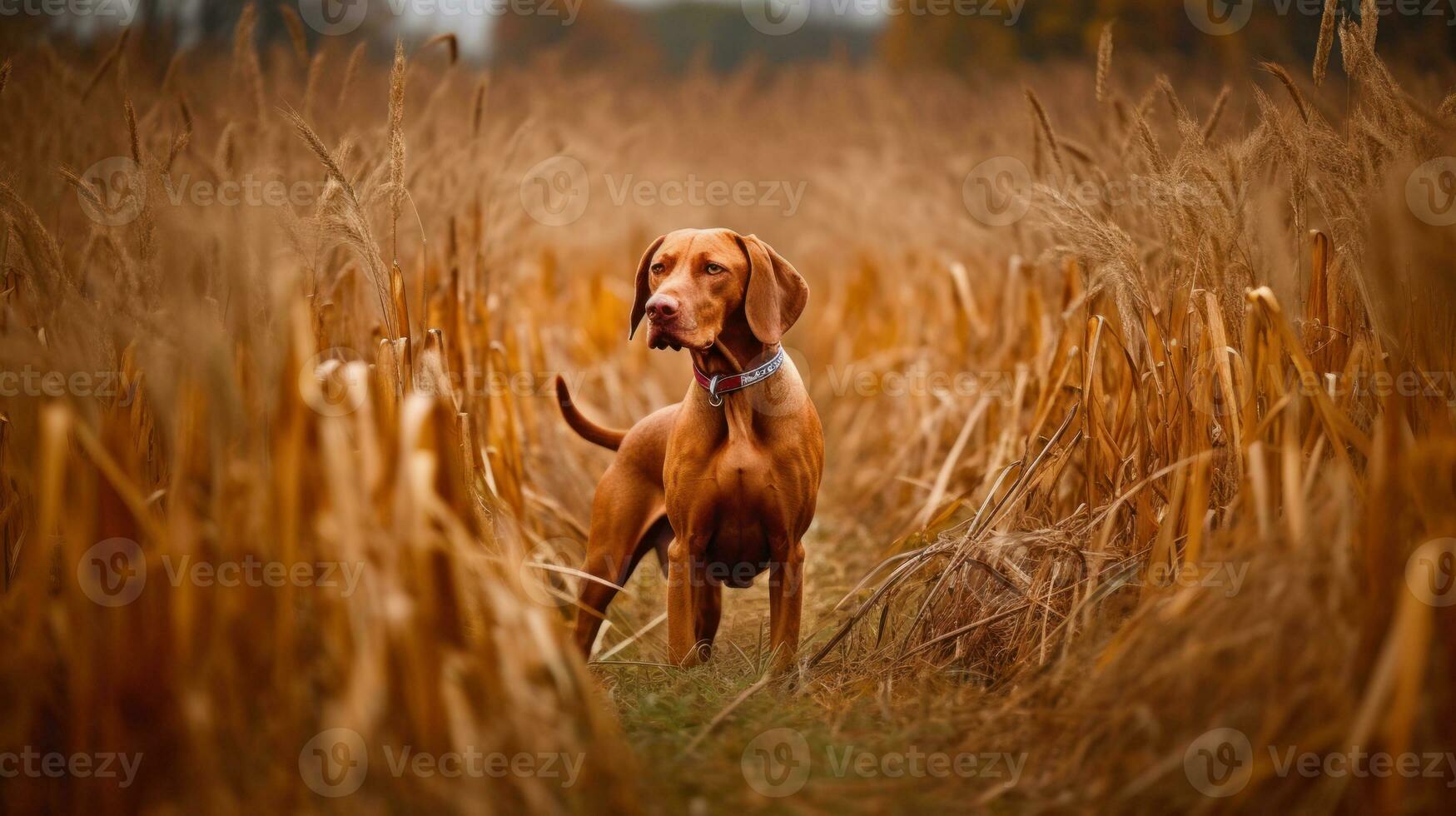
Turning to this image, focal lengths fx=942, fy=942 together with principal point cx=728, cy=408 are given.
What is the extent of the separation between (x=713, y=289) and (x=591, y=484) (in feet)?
7.32

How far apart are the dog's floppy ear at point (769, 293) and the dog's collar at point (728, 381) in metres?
0.12

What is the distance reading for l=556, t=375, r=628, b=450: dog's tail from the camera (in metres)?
3.37

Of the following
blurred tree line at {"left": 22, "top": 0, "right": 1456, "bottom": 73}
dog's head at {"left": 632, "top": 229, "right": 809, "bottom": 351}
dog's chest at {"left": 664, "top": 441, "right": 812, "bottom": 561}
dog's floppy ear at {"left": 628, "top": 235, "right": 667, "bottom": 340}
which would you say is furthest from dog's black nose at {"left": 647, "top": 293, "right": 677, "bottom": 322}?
blurred tree line at {"left": 22, "top": 0, "right": 1456, "bottom": 73}

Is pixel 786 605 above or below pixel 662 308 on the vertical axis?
below

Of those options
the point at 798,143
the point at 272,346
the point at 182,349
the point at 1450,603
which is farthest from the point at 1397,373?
the point at 798,143

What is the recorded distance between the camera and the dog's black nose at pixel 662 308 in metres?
2.72

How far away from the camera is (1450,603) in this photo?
1.93 m

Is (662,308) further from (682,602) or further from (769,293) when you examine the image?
(682,602)

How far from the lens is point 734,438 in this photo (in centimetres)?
301

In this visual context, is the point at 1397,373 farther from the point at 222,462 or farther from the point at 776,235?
the point at 776,235

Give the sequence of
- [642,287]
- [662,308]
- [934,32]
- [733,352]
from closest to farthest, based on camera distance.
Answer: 1. [662,308]
2. [733,352]
3. [642,287]
4. [934,32]

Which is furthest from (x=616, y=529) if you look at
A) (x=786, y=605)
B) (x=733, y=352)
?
(x=733, y=352)

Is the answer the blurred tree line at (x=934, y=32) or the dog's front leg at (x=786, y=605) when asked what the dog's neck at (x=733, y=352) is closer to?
the dog's front leg at (x=786, y=605)

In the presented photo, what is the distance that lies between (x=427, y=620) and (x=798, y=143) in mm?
9218
